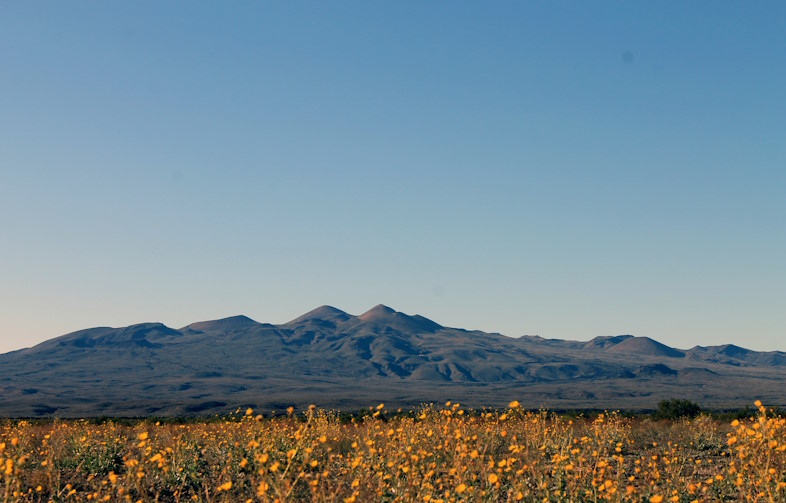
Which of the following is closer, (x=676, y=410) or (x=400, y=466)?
(x=400, y=466)

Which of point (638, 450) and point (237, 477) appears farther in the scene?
point (638, 450)

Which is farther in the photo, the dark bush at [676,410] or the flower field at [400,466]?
the dark bush at [676,410]

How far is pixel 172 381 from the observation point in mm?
198125

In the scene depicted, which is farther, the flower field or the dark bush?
the dark bush

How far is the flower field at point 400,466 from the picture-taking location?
7.00 metres

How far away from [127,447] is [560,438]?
25.1 feet

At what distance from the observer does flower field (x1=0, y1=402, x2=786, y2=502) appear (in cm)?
700

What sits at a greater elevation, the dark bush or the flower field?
the flower field

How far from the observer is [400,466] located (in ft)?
25.5

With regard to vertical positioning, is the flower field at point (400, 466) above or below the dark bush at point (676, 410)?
above

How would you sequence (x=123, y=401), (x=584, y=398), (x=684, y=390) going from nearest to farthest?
(x=123, y=401) < (x=584, y=398) < (x=684, y=390)

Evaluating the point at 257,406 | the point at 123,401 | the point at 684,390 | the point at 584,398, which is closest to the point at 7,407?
the point at 123,401

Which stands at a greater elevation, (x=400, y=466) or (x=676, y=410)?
(x=400, y=466)

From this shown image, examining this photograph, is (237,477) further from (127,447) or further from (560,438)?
(560,438)
